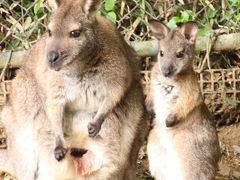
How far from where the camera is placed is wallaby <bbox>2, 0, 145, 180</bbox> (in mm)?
5035

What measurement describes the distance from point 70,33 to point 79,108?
0.59m

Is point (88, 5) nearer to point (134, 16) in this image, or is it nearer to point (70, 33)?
point (70, 33)

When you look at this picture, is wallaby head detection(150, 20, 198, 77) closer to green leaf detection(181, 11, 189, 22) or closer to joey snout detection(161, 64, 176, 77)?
joey snout detection(161, 64, 176, 77)

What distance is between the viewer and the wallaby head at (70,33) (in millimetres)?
4773

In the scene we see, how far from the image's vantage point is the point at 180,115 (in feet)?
17.9

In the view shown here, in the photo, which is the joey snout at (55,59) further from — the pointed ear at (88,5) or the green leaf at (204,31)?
the green leaf at (204,31)

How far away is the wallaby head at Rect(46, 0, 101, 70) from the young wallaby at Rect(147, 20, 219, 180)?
0.64 meters

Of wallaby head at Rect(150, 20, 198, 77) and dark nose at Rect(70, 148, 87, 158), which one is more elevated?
wallaby head at Rect(150, 20, 198, 77)

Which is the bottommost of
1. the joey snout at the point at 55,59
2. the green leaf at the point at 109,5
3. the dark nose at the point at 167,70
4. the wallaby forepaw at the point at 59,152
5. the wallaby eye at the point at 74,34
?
the wallaby forepaw at the point at 59,152

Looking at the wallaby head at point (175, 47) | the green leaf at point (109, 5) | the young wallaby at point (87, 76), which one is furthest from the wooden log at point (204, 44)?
the young wallaby at point (87, 76)

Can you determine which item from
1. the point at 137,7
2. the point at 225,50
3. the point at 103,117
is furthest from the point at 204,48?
the point at 103,117

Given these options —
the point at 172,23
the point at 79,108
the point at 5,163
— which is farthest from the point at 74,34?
the point at 172,23

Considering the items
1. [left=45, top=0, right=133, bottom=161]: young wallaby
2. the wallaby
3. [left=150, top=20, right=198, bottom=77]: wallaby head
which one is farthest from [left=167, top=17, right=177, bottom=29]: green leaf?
[left=45, top=0, right=133, bottom=161]: young wallaby

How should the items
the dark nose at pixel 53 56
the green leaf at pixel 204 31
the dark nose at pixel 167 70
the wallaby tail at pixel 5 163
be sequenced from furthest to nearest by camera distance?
the green leaf at pixel 204 31, the wallaby tail at pixel 5 163, the dark nose at pixel 167 70, the dark nose at pixel 53 56
